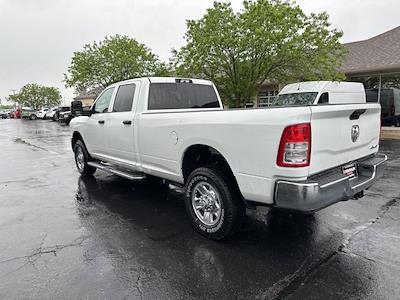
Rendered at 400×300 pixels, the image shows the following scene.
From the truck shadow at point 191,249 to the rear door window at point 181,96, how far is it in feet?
5.45

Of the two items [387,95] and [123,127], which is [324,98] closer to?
[387,95]

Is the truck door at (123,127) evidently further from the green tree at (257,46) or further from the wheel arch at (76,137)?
the green tree at (257,46)

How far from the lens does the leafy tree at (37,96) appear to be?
227 ft

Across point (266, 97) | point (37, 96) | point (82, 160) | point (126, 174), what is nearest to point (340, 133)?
point (126, 174)

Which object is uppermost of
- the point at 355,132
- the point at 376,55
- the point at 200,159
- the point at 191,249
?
the point at 376,55

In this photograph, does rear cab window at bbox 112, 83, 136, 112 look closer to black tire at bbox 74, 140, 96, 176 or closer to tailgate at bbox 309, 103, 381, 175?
black tire at bbox 74, 140, 96, 176

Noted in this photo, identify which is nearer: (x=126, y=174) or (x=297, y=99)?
(x=126, y=174)

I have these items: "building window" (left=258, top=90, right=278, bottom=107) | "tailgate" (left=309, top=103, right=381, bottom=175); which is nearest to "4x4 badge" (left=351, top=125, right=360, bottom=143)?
"tailgate" (left=309, top=103, right=381, bottom=175)

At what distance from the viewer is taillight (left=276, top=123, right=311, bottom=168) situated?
2.96m

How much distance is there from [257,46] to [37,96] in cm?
6841

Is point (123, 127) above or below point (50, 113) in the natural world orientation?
below

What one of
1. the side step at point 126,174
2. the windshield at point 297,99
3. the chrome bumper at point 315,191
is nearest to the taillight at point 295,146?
the chrome bumper at point 315,191

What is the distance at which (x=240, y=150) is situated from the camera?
3377mm

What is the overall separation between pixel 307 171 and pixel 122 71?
26.8m
